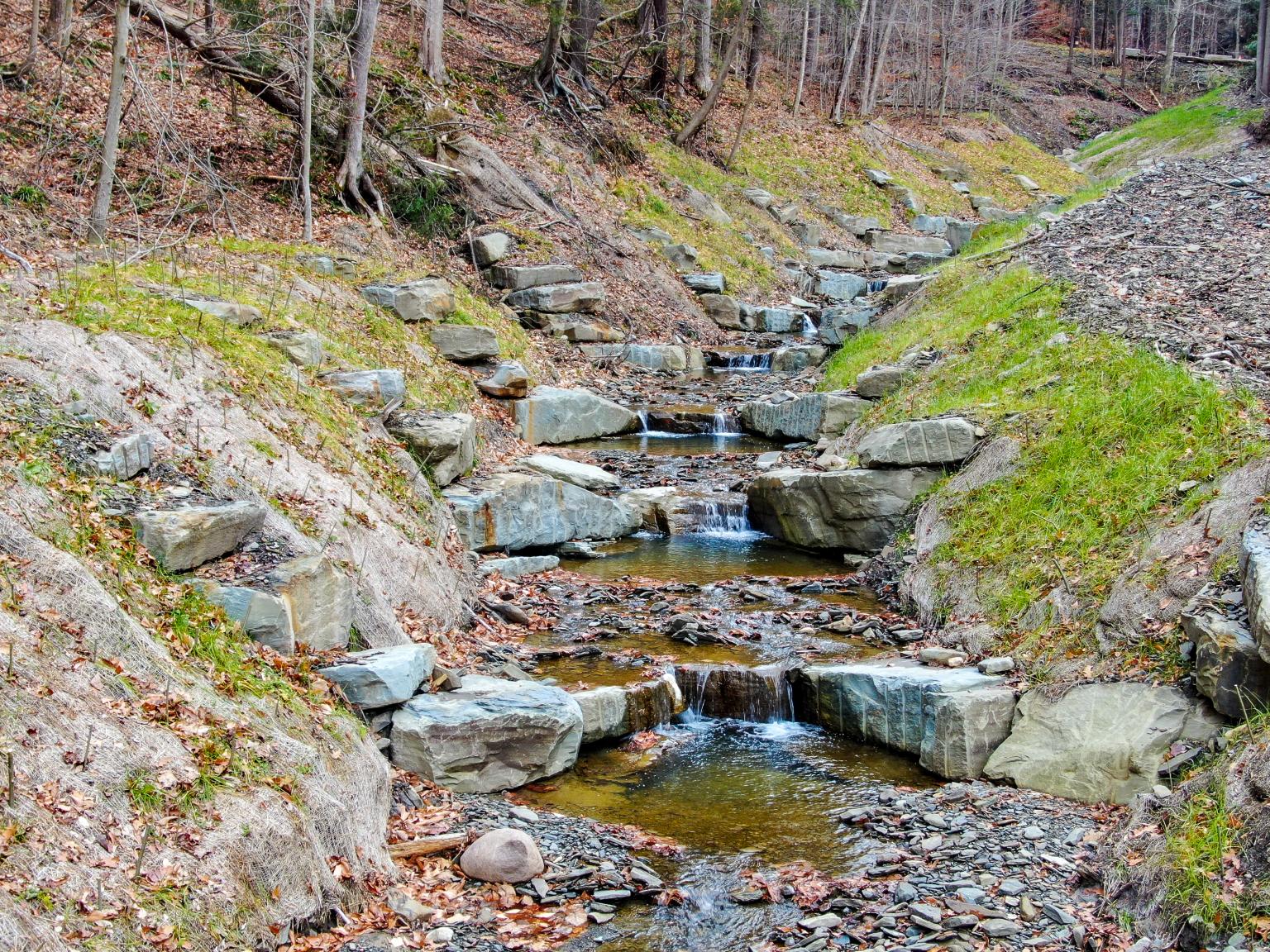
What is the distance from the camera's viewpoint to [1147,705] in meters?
6.18

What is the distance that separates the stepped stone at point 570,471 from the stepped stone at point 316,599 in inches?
204

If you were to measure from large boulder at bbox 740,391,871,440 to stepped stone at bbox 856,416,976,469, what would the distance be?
285cm

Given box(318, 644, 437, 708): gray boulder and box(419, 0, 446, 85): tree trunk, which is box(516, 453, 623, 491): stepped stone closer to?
box(318, 644, 437, 708): gray boulder

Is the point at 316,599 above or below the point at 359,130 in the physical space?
below

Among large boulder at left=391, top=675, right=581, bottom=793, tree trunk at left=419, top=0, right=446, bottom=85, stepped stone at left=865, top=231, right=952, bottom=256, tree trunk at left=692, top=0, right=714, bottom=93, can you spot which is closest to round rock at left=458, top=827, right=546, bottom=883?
large boulder at left=391, top=675, right=581, bottom=793

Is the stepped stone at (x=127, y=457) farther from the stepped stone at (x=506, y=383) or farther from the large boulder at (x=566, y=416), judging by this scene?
the large boulder at (x=566, y=416)

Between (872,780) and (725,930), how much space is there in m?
2.08

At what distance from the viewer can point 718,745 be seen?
7445 mm

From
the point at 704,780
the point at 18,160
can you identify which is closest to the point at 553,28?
the point at 18,160

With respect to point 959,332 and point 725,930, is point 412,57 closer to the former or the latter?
point 959,332

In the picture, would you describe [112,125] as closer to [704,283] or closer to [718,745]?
[718,745]

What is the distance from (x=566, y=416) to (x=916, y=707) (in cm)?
830

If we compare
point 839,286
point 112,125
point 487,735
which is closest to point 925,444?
point 487,735

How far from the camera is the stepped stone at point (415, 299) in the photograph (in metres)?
13.9
